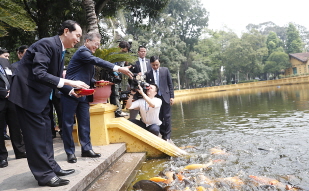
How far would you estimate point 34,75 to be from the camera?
2.31 m

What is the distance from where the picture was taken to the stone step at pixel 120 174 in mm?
2758

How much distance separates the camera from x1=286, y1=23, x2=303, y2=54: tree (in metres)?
48.7

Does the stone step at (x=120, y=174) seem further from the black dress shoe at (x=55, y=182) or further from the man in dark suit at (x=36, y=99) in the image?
the man in dark suit at (x=36, y=99)

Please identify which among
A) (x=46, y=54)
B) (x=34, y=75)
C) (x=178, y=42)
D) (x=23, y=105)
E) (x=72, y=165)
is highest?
(x=178, y=42)

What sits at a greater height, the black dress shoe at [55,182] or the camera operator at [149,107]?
the camera operator at [149,107]

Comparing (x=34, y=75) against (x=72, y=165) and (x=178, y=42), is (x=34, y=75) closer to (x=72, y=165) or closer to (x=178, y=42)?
(x=72, y=165)

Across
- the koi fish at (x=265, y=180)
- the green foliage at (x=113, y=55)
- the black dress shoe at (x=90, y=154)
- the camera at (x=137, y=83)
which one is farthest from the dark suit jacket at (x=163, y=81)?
the koi fish at (x=265, y=180)

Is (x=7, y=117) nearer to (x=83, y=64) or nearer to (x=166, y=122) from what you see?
(x=83, y=64)

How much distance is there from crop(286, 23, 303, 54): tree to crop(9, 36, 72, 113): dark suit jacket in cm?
5519

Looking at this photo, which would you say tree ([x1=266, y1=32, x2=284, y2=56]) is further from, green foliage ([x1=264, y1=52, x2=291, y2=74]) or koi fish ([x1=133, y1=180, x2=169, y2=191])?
koi fish ([x1=133, y1=180, x2=169, y2=191])

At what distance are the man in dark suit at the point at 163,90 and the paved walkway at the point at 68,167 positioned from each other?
4.95ft

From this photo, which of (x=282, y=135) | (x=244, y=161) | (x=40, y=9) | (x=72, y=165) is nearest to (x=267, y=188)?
(x=244, y=161)

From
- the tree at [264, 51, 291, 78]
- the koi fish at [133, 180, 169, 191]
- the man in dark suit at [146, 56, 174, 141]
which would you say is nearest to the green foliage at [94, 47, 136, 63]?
the man in dark suit at [146, 56, 174, 141]

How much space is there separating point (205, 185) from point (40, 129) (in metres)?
1.97
